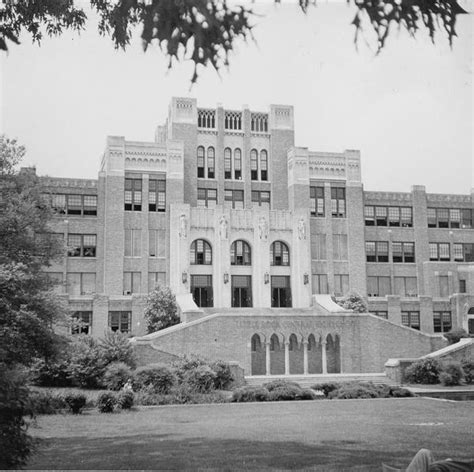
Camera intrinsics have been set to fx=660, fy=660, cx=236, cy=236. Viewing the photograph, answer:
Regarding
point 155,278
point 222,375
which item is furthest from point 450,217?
point 222,375

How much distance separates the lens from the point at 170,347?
35281 mm

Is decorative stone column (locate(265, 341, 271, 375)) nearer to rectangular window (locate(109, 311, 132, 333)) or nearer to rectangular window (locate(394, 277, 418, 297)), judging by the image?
rectangular window (locate(109, 311, 132, 333))

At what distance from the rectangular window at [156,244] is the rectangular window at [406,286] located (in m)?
19.1

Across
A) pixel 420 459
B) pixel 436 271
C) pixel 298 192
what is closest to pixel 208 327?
pixel 298 192

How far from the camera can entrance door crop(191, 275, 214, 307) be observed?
156 ft

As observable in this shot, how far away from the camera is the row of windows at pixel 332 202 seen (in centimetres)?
5256

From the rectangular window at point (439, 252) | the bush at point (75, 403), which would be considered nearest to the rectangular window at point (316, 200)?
the rectangular window at point (439, 252)

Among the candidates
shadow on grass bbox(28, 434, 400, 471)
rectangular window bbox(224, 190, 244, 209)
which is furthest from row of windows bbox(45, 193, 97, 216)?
shadow on grass bbox(28, 434, 400, 471)

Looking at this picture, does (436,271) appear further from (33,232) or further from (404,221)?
(33,232)

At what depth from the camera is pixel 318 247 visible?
51656 mm

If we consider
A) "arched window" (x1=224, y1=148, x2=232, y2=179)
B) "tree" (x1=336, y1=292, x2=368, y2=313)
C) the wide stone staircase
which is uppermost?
"arched window" (x1=224, y1=148, x2=232, y2=179)

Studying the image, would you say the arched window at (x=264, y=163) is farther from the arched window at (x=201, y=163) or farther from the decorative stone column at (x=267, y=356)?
the decorative stone column at (x=267, y=356)

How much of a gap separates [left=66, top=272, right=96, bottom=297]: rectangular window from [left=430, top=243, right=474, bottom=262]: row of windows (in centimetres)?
2748

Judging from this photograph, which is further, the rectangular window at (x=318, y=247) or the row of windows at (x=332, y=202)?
the row of windows at (x=332, y=202)
